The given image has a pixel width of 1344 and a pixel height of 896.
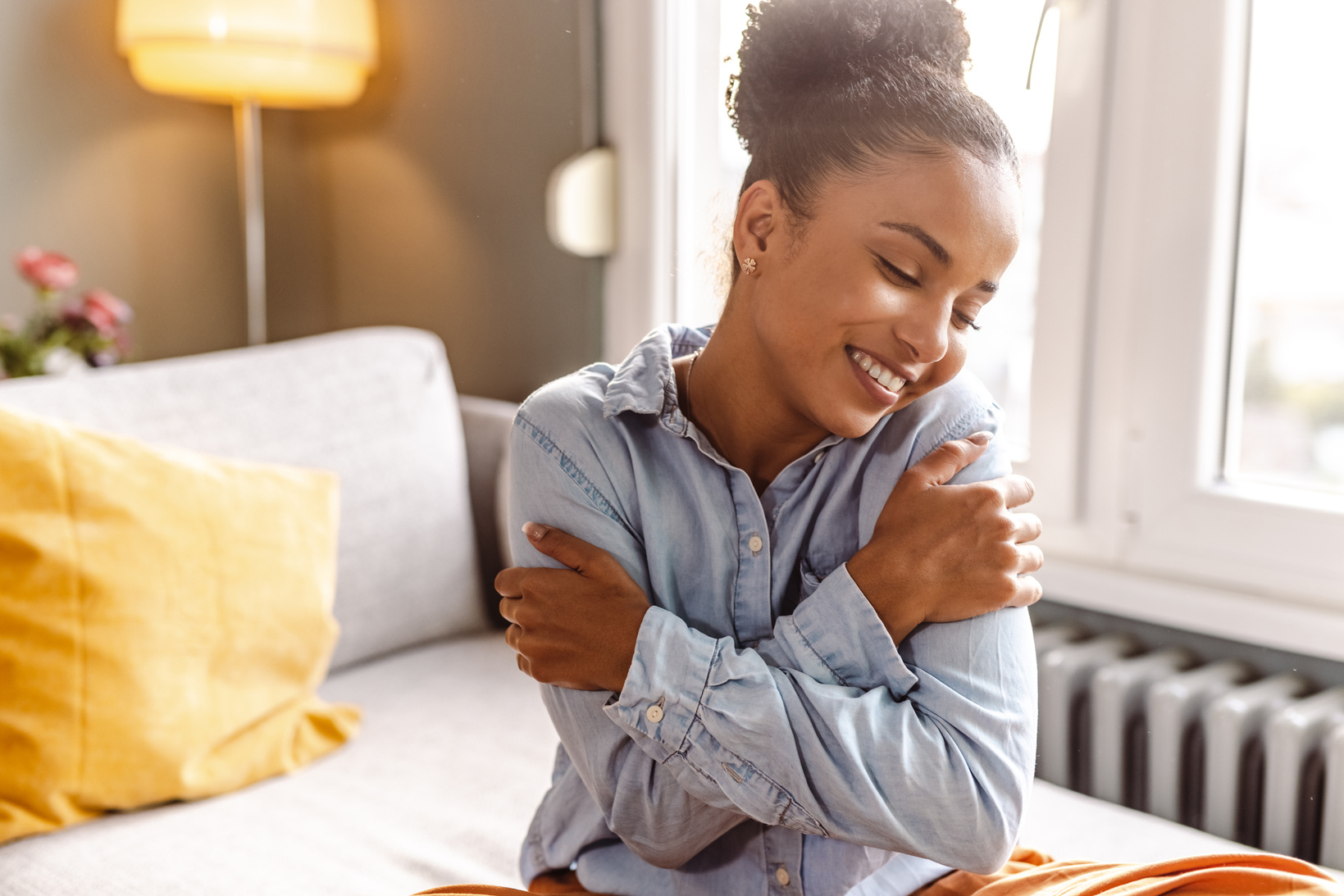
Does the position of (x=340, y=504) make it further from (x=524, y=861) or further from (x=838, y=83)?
(x=838, y=83)

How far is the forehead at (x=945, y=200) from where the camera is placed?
59 cm

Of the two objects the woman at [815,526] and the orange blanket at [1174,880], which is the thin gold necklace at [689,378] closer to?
the woman at [815,526]

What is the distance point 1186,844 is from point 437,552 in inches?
35.0

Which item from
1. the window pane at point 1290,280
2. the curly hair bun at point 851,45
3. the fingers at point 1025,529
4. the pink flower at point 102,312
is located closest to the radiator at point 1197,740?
the window pane at point 1290,280

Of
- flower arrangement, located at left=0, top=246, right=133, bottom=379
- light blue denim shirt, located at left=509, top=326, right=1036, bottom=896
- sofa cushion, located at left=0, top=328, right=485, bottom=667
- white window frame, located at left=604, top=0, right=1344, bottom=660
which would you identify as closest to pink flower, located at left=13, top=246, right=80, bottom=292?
flower arrangement, located at left=0, top=246, right=133, bottom=379

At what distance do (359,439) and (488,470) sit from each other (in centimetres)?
19

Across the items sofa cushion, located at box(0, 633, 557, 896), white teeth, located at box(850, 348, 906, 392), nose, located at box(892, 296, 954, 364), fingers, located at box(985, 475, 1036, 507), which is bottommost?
sofa cushion, located at box(0, 633, 557, 896)

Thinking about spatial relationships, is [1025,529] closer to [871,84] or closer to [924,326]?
[924,326]

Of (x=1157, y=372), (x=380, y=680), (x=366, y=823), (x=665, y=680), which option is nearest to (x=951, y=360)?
(x=665, y=680)

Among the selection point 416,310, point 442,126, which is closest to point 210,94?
point 416,310

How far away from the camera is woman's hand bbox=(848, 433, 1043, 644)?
64cm

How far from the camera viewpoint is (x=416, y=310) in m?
1.52

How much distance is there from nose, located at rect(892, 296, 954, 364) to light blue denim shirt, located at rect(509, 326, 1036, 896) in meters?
0.10

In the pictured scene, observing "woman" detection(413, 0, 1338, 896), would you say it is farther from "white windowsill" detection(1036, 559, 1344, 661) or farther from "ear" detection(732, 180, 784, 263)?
"white windowsill" detection(1036, 559, 1344, 661)
